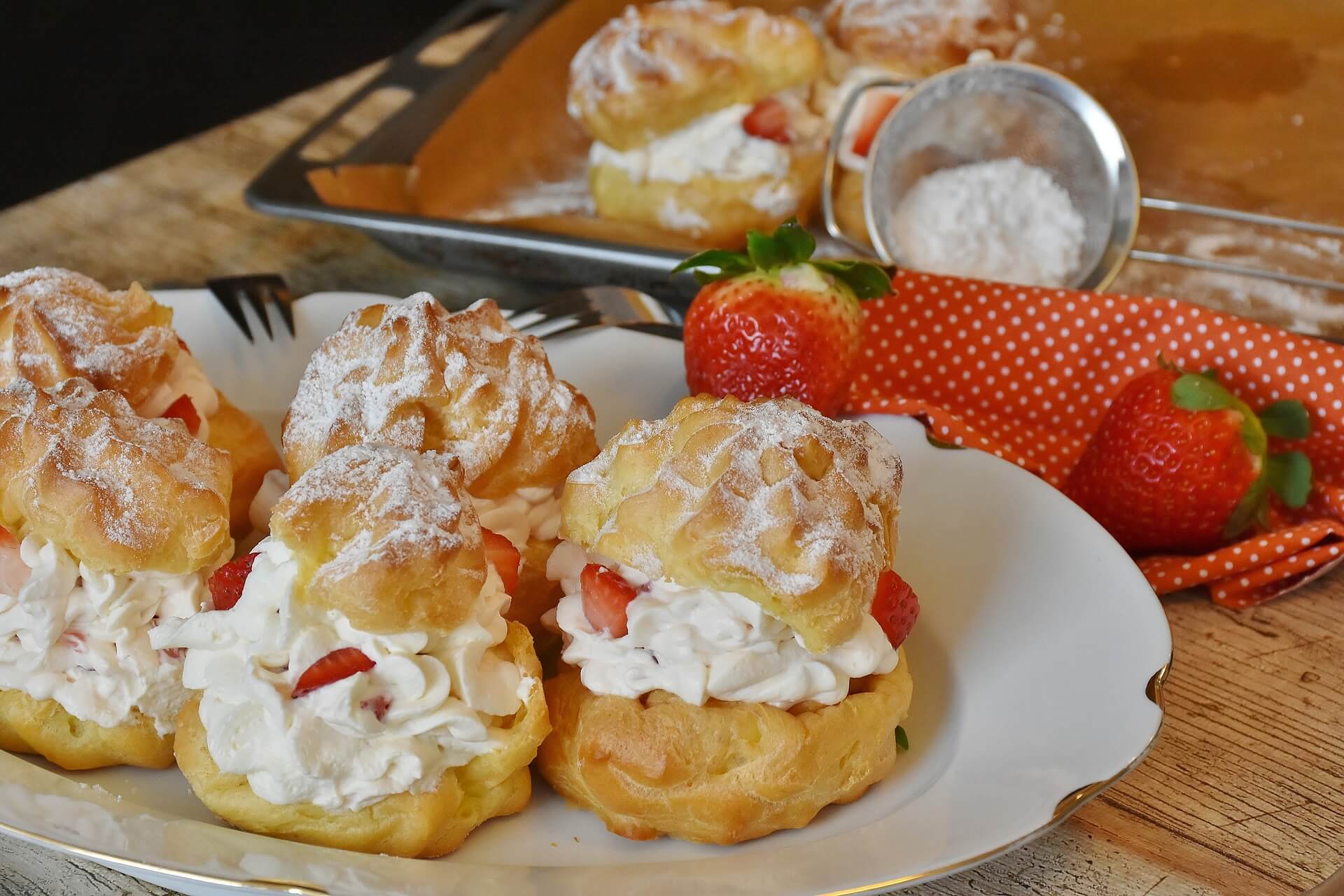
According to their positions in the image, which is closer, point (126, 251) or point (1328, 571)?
point (1328, 571)

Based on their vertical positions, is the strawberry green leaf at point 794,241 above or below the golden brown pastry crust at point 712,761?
above

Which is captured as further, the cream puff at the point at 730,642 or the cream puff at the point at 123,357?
the cream puff at the point at 123,357

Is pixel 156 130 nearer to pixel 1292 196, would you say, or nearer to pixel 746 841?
pixel 1292 196

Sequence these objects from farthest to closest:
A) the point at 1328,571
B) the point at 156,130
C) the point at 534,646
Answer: the point at 156,130 → the point at 1328,571 → the point at 534,646

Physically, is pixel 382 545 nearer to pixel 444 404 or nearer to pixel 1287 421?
pixel 444 404

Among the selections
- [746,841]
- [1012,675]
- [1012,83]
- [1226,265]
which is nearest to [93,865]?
[746,841]

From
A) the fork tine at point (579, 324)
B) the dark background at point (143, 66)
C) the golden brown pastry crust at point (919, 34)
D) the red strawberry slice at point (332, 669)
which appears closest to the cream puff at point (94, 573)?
the red strawberry slice at point (332, 669)

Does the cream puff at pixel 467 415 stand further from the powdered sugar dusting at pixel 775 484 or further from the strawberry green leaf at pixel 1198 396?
the strawberry green leaf at pixel 1198 396

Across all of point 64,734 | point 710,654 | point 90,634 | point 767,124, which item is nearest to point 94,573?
point 90,634
